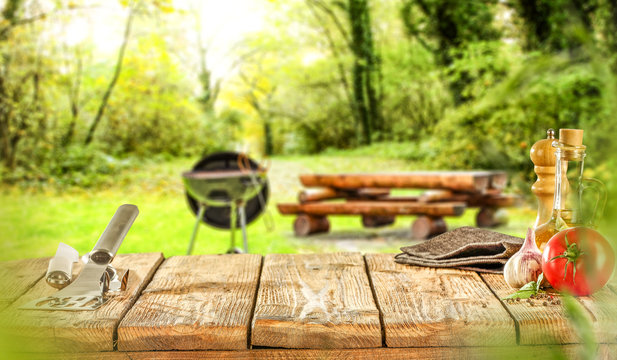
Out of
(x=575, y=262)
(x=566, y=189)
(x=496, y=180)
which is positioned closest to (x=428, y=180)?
(x=496, y=180)

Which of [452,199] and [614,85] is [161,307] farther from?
[452,199]

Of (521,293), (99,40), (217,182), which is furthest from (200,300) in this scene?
(99,40)

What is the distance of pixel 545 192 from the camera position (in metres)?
1.09

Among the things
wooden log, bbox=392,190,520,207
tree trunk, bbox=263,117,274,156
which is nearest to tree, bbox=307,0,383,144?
tree trunk, bbox=263,117,274,156

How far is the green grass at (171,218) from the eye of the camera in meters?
4.54

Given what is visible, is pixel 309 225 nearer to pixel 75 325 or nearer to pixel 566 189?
pixel 566 189

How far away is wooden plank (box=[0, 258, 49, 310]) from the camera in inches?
38.3

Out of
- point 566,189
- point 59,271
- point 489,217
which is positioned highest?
point 566,189

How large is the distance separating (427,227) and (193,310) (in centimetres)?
357

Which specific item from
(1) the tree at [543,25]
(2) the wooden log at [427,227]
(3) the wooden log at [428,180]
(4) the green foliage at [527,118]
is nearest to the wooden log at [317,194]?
(3) the wooden log at [428,180]

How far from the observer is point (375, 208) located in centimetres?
445

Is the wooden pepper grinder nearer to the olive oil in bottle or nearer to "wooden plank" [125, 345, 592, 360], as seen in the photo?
the olive oil in bottle

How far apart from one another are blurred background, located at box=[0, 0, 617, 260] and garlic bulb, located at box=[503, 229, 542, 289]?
490 centimetres

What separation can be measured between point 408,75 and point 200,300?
7779 mm
